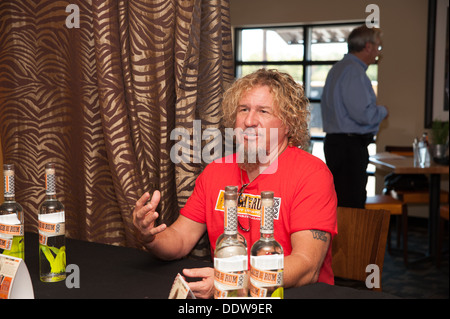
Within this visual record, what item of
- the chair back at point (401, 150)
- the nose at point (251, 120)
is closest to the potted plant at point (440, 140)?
the chair back at point (401, 150)

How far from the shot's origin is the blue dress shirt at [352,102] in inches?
137

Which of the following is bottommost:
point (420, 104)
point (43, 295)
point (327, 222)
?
point (43, 295)

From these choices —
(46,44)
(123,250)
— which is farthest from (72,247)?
(46,44)

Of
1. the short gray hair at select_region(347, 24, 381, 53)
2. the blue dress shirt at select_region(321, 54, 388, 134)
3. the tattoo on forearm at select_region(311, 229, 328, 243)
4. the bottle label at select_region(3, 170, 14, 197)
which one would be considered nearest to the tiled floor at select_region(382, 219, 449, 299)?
the blue dress shirt at select_region(321, 54, 388, 134)

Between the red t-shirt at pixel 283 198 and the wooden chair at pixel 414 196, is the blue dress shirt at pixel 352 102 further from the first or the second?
the red t-shirt at pixel 283 198

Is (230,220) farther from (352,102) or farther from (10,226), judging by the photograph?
(352,102)

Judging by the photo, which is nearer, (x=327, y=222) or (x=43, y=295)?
(x=43, y=295)

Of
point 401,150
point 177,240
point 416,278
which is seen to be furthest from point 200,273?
point 401,150

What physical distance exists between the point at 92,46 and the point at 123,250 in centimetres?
85

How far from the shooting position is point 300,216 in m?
1.40

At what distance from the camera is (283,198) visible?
4.88ft

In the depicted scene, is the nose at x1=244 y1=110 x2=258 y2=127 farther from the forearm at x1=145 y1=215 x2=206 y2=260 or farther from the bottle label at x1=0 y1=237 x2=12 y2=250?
the bottle label at x1=0 y1=237 x2=12 y2=250

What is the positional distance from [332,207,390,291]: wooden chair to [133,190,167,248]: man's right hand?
73 cm
